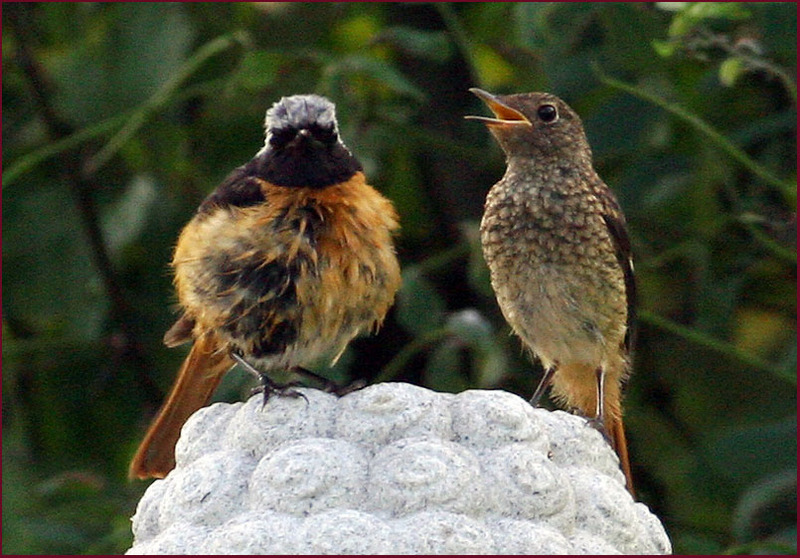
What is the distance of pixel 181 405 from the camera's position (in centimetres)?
521

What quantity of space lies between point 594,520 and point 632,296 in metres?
1.75

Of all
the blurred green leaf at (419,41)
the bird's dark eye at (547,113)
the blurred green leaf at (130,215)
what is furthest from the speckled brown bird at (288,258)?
the blurred green leaf at (130,215)

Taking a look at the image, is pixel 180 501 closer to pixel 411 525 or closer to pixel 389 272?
pixel 411 525

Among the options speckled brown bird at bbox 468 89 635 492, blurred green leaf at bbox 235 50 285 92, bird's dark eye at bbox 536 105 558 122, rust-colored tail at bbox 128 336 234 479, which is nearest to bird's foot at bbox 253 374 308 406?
rust-colored tail at bbox 128 336 234 479

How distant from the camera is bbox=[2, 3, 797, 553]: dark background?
22.7 ft

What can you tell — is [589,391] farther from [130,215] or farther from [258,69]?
[130,215]

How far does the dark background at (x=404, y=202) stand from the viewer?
692cm

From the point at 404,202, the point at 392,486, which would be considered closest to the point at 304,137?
the point at 392,486

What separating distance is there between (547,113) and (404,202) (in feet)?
7.83

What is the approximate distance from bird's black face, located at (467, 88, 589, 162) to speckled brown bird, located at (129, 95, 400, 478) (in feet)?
2.09

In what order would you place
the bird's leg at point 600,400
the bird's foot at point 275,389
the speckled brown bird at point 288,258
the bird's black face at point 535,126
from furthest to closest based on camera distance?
the bird's black face at point 535,126, the bird's leg at point 600,400, the speckled brown bird at point 288,258, the bird's foot at point 275,389

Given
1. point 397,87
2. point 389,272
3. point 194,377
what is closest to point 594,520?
point 389,272

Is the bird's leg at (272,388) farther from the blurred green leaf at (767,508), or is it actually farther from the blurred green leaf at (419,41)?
the blurred green leaf at (767,508)

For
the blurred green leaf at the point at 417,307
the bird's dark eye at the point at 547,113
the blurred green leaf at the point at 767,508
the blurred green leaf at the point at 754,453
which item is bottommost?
the blurred green leaf at the point at 767,508
